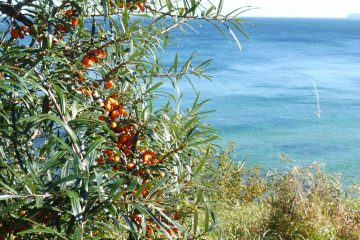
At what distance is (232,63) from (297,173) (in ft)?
85.5

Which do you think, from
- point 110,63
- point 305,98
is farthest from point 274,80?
point 110,63

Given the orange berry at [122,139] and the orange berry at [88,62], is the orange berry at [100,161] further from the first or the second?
the orange berry at [88,62]

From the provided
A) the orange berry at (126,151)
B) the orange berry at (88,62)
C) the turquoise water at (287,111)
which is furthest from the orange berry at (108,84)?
the turquoise water at (287,111)

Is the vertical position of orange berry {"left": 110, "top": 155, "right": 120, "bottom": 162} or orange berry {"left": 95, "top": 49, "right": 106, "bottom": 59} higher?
orange berry {"left": 95, "top": 49, "right": 106, "bottom": 59}

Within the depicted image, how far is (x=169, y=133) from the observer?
4.78 ft

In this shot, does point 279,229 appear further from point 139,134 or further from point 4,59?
point 4,59

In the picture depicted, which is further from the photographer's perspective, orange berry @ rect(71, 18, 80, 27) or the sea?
the sea

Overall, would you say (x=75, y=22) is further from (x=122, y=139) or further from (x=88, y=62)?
(x=122, y=139)

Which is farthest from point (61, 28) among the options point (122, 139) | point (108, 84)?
point (122, 139)

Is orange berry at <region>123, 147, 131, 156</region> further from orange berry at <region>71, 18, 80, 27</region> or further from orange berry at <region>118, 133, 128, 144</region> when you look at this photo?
orange berry at <region>71, 18, 80, 27</region>

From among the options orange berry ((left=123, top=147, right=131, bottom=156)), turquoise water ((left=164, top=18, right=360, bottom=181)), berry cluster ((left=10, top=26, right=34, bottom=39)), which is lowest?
turquoise water ((left=164, top=18, right=360, bottom=181))

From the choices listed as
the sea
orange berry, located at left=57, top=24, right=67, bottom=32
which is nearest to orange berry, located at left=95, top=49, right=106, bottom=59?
orange berry, located at left=57, top=24, right=67, bottom=32

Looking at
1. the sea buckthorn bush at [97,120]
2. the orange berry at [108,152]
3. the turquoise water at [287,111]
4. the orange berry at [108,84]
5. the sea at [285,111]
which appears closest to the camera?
the sea buckthorn bush at [97,120]

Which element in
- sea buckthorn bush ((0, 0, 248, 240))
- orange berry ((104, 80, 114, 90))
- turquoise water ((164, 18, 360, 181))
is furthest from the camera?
turquoise water ((164, 18, 360, 181))
